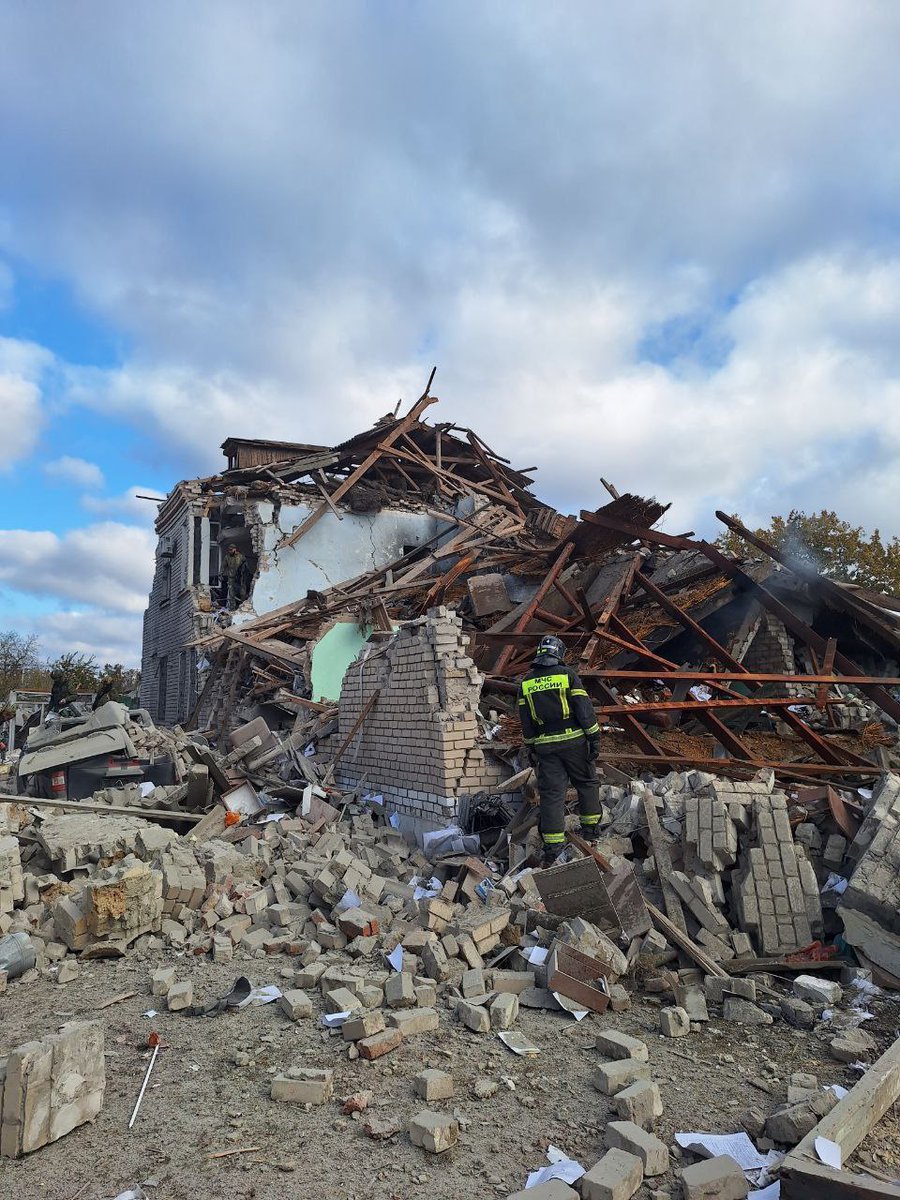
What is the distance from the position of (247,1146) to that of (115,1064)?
1010 mm

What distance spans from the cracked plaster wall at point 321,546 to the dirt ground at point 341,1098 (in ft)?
39.4

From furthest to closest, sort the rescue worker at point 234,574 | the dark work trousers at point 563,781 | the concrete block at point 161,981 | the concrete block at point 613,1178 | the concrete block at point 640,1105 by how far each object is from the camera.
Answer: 1. the rescue worker at point 234,574
2. the dark work trousers at point 563,781
3. the concrete block at point 161,981
4. the concrete block at point 640,1105
5. the concrete block at point 613,1178

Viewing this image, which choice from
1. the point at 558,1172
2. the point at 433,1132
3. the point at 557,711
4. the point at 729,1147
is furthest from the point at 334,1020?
the point at 557,711

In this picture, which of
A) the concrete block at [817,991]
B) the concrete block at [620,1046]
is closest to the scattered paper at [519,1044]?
the concrete block at [620,1046]

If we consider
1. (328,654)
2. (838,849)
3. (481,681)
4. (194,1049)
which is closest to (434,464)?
(328,654)

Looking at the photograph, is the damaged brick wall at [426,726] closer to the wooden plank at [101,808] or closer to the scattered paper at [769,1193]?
the wooden plank at [101,808]

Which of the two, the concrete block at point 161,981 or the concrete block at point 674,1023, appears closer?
the concrete block at point 674,1023

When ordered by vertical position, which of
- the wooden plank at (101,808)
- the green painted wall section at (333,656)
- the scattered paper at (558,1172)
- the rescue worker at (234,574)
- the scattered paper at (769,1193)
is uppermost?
the rescue worker at (234,574)

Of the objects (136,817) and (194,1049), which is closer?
(194,1049)

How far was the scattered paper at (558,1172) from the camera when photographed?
2.53 m

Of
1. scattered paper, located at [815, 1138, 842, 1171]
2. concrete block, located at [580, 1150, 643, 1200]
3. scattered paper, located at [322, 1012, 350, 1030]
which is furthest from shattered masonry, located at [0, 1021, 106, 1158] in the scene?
scattered paper, located at [815, 1138, 842, 1171]

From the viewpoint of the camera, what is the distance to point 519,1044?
3.53 meters

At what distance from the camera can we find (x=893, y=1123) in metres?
2.81

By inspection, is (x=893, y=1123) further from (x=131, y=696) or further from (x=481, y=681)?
(x=131, y=696)
